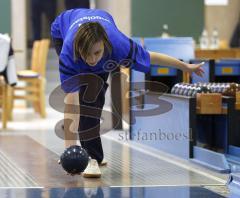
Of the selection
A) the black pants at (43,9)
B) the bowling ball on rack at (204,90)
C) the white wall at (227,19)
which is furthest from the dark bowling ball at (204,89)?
the white wall at (227,19)

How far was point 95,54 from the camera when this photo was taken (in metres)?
4.10

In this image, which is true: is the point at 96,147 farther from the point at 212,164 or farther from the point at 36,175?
the point at 212,164

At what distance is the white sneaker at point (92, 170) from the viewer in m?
4.45

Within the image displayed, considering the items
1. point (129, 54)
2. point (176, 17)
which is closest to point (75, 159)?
point (129, 54)

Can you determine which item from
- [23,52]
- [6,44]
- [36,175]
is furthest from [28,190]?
[23,52]

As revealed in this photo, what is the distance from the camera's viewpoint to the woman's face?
160 inches

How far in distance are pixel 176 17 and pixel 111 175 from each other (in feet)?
24.4

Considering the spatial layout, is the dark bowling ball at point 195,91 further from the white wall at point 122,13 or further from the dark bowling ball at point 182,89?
the white wall at point 122,13

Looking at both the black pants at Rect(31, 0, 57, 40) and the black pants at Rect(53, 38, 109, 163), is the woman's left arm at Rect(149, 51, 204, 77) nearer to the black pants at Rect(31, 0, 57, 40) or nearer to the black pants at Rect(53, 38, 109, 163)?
A: the black pants at Rect(53, 38, 109, 163)

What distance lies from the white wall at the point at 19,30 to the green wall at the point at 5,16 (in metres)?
0.06

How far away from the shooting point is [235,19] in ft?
45.6

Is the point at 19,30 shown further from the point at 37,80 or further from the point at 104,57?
the point at 104,57

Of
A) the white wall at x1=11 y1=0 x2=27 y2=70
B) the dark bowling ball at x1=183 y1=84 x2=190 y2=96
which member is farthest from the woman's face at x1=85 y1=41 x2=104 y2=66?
the white wall at x1=11 y1=0 x2=27 y2=70

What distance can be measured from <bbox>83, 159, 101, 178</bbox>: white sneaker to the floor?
5cm
